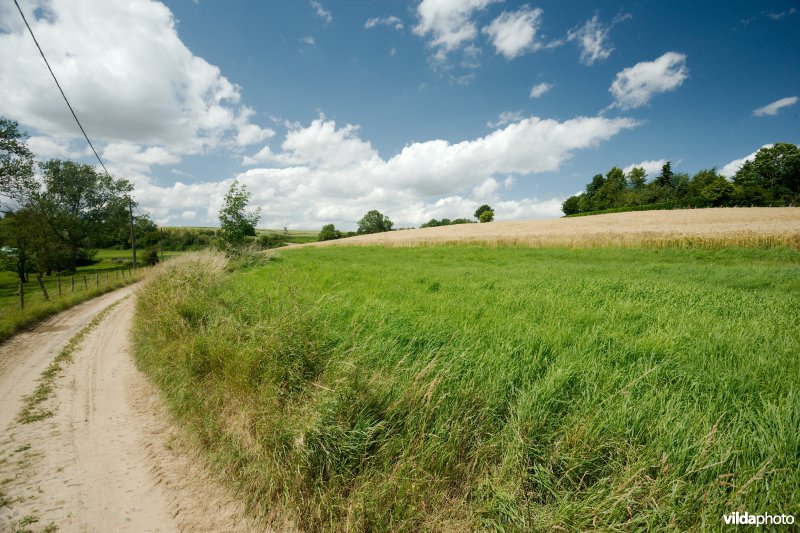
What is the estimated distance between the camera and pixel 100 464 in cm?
452

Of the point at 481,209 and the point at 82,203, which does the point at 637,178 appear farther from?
the point at 82,203

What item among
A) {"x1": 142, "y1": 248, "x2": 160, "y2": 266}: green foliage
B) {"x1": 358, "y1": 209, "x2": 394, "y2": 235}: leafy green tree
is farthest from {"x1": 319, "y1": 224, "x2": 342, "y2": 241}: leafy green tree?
{"x1": 142, "y1": 248, "x2": 160, "y2": 266}: green foliage

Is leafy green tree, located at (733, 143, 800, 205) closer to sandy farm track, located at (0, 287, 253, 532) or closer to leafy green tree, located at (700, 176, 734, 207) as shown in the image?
leafy green tree, located at (700, 176, 734, 207)

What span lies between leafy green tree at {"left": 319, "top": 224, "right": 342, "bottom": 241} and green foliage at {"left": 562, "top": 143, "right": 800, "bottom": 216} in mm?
69998

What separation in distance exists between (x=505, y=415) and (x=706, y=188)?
89005 mm

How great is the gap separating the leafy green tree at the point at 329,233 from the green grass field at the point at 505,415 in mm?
85944

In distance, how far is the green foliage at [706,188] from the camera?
197ft

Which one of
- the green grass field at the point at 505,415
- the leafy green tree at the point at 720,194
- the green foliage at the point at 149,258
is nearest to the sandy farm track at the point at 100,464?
the green grass field at the point at 505,415

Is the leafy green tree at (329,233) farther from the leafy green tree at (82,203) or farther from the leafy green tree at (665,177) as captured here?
the leafy green tree at (665,177)

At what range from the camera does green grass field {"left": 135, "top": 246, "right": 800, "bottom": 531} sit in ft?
7.52

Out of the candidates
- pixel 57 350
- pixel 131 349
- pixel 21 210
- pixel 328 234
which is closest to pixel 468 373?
pixel 131 349

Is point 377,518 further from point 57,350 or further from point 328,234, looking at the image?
point 328,234

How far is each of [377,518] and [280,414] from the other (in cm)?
166

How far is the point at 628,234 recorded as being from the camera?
2516 centimetres
